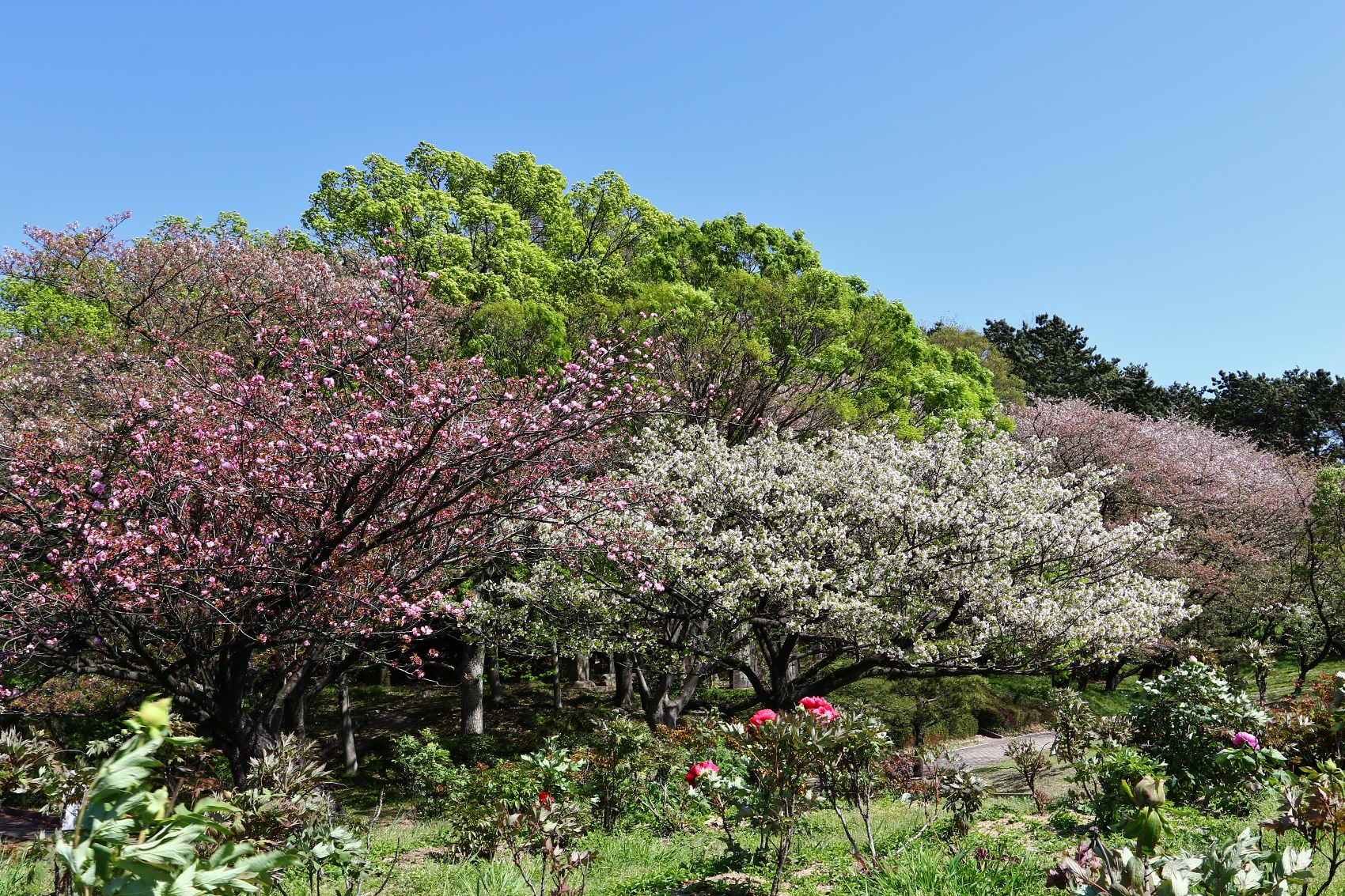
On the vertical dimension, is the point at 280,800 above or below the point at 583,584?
below

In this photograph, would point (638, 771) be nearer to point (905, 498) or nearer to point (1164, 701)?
point (1164, 701)

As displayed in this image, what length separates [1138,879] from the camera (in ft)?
7.00

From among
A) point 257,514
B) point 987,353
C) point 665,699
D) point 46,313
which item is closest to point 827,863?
point 257,514

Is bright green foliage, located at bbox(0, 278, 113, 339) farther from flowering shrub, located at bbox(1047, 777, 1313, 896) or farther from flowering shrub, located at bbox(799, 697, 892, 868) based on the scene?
flowering shrub, located at bbox(1047, 777, 1313, 896)

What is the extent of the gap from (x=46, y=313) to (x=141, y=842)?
71.1 ft

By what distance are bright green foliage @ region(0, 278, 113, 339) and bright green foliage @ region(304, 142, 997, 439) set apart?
4.89m

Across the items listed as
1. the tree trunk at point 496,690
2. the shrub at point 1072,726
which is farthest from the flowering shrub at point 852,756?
the tree trunk at point 496,690

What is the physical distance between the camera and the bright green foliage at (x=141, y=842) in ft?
5.13

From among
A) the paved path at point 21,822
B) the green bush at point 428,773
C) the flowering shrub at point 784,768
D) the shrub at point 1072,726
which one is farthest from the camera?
the paved path at point 21,822

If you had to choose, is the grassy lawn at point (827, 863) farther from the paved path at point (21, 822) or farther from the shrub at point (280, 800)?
the paved path at point (21, 822)

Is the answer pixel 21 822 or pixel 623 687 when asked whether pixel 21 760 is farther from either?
pixel 623 687

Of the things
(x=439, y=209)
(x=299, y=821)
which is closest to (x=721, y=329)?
(x=439, y=209)

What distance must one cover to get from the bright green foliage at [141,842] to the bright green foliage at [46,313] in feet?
52.3

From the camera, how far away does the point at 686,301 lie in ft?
52.4
